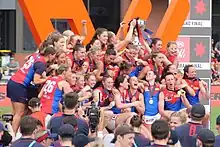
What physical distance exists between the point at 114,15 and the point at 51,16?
1518 centimetres

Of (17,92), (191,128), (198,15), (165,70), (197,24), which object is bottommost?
(191,128)

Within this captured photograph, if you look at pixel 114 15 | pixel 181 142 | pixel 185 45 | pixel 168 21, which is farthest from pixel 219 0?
pixel 181 142

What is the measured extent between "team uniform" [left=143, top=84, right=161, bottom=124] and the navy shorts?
223 cm

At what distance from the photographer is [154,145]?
794 centimetres

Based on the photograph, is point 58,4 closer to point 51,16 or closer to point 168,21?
point 51,16

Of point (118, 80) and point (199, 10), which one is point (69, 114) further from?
point (199, 10)

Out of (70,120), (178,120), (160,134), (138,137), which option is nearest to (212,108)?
(178,120)

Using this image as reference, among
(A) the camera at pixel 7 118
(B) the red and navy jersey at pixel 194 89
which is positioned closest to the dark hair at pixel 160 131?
(A) the camera at pixel 7 118

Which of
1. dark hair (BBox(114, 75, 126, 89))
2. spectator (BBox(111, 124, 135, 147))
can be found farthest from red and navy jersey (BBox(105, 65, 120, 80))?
spectator (BBox(111, 124, 135, 147))

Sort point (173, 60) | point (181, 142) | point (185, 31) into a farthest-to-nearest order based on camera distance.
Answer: point (185, 31), point (173, 60), point (181, 142)

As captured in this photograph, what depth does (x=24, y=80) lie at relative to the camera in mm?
11984

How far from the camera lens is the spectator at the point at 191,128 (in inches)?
370

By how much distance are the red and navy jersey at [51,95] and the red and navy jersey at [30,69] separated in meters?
0.25

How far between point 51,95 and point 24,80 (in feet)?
2.15
